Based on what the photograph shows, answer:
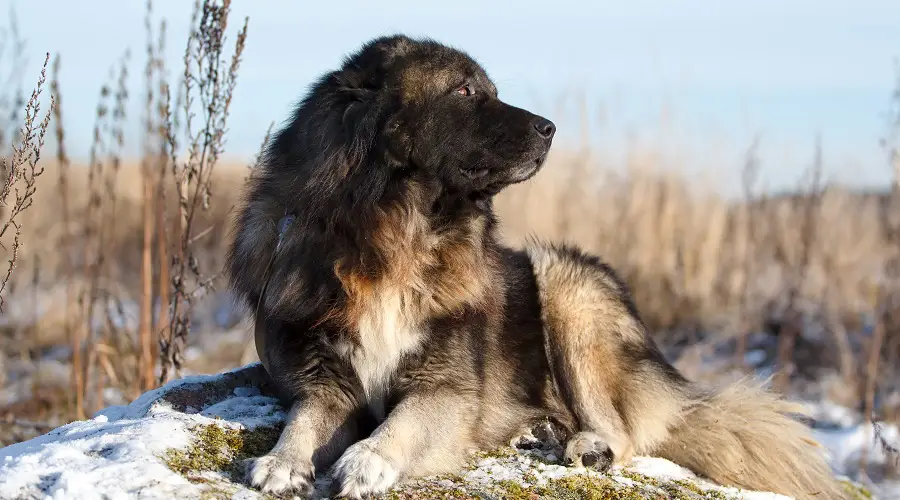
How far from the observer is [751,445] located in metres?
4.04

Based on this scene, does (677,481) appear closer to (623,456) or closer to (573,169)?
(623,456)

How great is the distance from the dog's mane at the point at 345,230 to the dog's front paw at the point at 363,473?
1.89 ft

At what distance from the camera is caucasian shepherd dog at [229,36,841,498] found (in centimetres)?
336

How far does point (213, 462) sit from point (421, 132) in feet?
5.04

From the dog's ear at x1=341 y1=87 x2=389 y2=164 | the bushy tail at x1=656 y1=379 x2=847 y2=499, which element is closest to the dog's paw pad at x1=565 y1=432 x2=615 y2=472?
the bushy tail at x1=656 y1=379 x2=847 y2=499

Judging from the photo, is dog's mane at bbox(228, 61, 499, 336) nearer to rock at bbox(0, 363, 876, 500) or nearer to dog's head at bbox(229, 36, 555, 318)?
dog's head at bbox(229, 36, 555, 318)

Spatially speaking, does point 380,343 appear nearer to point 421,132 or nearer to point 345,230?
point 345,230

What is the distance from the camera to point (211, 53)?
4.66m

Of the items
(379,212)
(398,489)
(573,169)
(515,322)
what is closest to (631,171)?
(573,169)

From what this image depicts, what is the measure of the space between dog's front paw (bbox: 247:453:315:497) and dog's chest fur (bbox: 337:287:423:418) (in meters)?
0.52

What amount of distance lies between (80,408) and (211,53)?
229 centimetres

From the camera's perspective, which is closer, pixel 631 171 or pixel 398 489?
pixel 398 489

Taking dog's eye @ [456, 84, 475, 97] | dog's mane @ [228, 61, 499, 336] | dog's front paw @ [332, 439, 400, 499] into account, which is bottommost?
dog's front paw @ [332, 439, 400, 499]

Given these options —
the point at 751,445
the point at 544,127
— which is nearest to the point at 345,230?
the point at 544,127
